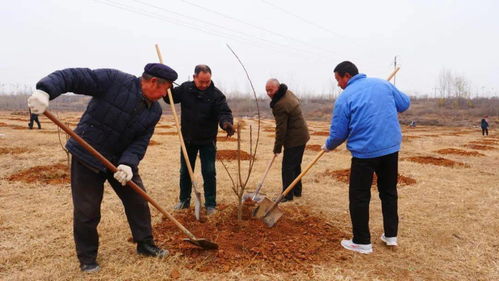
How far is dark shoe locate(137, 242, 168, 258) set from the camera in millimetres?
3346

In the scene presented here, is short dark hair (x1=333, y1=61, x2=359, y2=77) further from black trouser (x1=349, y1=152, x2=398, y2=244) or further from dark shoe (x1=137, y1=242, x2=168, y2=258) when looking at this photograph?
dark shoe (x1=137, y1=242, x2=168, y2=258)

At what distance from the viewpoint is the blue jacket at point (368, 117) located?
338 cm

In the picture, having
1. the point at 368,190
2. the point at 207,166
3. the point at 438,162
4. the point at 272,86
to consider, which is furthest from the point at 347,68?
the point at 438,162

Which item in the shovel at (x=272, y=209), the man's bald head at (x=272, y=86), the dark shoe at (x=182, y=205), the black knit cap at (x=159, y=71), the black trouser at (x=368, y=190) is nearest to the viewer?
the black knit cap at (x=159, y=71)

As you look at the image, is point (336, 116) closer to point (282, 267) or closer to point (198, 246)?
point (282, 267)

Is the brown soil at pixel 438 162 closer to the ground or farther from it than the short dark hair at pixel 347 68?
closer to the ground

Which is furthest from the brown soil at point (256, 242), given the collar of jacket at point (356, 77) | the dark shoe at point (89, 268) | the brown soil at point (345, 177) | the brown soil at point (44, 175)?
the brown soil at point (44, 175)

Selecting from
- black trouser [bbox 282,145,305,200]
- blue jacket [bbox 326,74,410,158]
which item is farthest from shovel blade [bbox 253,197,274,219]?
blue jacket [bbox 326,74,410,158]

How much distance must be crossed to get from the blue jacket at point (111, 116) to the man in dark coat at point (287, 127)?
2549 mm

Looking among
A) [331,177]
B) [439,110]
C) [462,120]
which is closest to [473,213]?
[331,177]

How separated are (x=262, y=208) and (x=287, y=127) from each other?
160cm

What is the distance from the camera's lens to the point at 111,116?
296 centimetres

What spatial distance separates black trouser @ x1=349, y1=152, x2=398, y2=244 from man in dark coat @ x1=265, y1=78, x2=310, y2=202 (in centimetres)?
189

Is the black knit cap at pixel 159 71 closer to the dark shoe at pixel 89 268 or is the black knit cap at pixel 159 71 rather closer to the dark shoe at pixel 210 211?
the dark shoe at pixel 89 268
